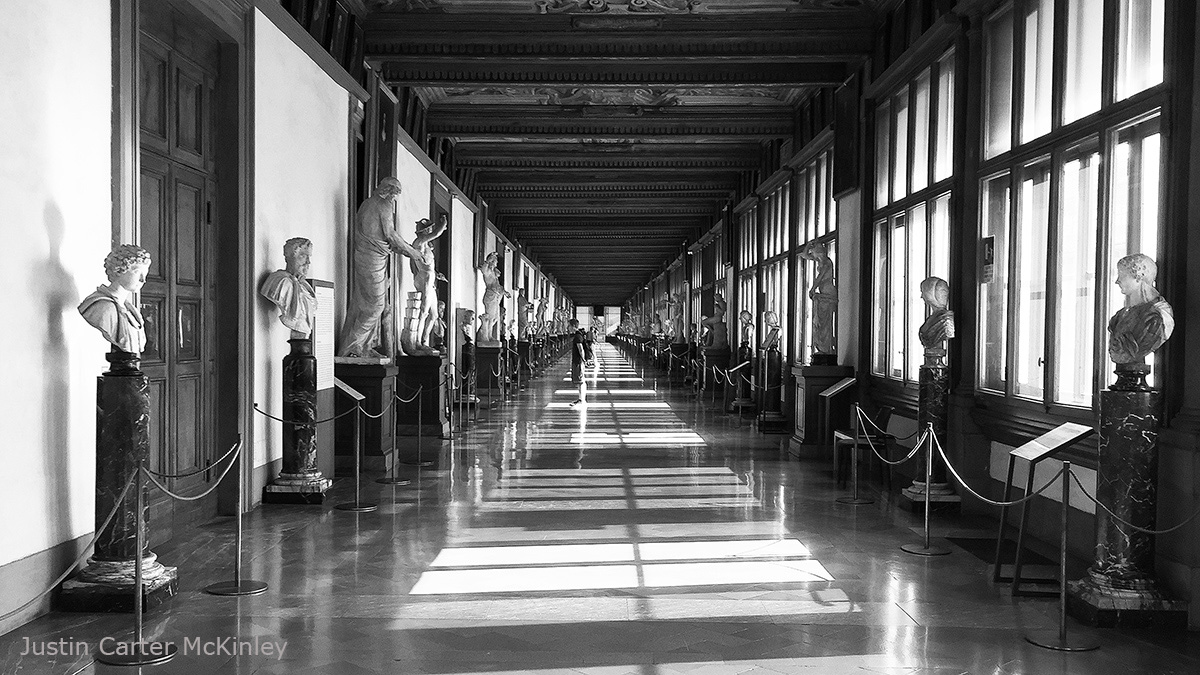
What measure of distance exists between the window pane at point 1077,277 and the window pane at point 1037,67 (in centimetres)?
59

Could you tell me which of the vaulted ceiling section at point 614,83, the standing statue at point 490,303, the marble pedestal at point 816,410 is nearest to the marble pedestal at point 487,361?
the standing statue at point 490,303

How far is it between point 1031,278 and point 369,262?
6.60m

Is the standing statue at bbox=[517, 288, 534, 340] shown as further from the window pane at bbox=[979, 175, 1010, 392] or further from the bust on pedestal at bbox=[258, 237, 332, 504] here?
the window pane at bbox=[979, 175, 1010, 392]

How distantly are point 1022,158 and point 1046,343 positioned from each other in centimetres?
151

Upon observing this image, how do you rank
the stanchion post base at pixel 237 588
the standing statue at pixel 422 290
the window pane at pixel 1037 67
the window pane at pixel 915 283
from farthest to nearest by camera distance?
the standing statue at pixel 422 290
the window pane at pixel 915 283
the window pane at pixel 1037 67
the stanchion post base at pixel 237 588

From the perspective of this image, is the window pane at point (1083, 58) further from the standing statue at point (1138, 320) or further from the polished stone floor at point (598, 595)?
the polished stone floor at point (598, 595)

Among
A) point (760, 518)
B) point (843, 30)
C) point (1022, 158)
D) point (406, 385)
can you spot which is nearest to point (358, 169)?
point (406, 385)

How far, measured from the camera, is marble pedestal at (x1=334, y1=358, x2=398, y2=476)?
10609 mm

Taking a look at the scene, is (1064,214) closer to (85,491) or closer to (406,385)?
(85,491)

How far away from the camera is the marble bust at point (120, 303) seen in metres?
5.23

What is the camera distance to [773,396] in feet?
51.0

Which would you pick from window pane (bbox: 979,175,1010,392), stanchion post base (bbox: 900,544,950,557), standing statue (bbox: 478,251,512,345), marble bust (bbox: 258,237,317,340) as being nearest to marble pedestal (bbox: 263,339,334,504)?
marble bust (bbox: 258,237,317,340)

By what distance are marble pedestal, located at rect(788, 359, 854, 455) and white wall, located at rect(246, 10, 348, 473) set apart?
226 inches

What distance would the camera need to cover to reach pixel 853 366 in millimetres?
12617
